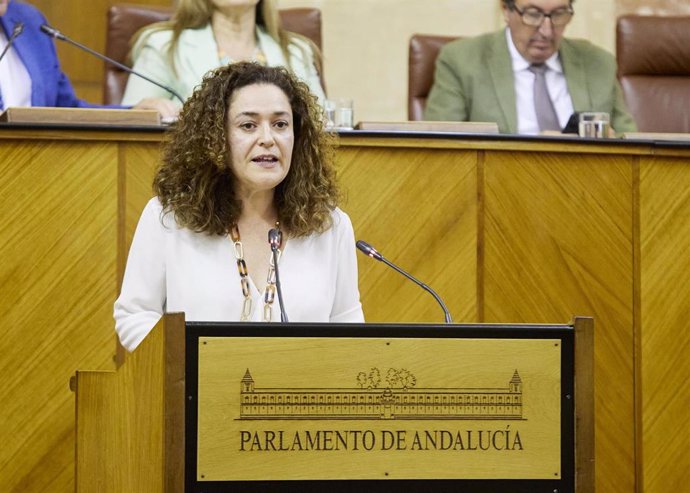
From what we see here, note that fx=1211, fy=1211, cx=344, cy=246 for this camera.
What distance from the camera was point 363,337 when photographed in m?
1.83

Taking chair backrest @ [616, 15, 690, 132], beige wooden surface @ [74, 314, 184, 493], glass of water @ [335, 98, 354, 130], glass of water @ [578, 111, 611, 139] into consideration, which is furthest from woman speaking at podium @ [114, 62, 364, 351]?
chair backrest @ [616, 15, 690, 132]

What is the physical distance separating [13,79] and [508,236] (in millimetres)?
1585

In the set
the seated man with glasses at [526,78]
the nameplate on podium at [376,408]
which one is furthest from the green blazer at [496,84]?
the nameplate on podium at [376,408]

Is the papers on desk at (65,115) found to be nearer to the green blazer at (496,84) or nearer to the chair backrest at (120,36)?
the chair backrest at (120,36)

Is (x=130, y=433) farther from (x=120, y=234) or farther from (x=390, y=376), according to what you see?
(x=120, y=234)

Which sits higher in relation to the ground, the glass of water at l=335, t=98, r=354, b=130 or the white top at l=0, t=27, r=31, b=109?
the white top at l=0, t=27, r=31, b=109

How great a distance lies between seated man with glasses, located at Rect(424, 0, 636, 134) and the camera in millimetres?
3826

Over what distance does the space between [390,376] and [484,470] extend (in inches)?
8.0

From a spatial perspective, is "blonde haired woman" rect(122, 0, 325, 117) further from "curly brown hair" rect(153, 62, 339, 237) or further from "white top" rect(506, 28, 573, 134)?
"curly brown hair" rect(153, 62, 339, 237)

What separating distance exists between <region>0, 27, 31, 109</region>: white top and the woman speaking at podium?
124 centimetres

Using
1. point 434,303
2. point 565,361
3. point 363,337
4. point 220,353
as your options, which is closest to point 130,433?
point 220,353

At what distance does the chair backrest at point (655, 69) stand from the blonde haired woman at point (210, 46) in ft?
3.50

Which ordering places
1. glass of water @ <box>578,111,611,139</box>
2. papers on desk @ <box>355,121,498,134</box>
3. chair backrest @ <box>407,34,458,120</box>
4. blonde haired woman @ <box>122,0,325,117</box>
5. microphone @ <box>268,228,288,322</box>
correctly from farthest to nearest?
chair backrest @ <box>407,34,458,120</box> → blonde haired woman @ <box>122,0,325,117</box> → glass of water @ <box>578,111,611,139</box> → papers on desk @ <box>355,121,498,134</box> → microphone @ <box>268,228,288,322</box>

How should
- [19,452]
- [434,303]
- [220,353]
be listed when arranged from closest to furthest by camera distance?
[220,353] → [19,452] → [434,303]
